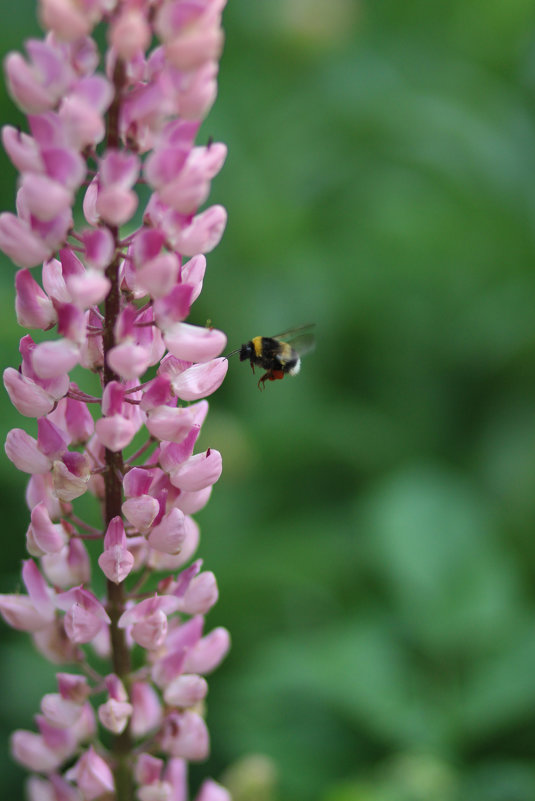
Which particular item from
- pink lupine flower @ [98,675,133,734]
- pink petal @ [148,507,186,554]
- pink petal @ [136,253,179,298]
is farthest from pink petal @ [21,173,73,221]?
pink lupine flower @ [98,675,133,734]

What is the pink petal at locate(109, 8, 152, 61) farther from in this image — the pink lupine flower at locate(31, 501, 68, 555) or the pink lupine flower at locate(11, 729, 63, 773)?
the pink lupine flower at locate(11, 729, 63, 773)

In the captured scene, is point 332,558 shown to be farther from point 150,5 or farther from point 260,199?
point 150,5

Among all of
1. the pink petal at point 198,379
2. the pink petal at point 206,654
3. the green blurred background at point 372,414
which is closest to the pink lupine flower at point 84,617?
the pink petal at point 206,654

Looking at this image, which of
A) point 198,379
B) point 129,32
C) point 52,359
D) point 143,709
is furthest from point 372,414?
point 129,32

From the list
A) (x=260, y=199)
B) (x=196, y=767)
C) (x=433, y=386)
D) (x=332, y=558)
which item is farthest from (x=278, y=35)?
(x=196, y=767)

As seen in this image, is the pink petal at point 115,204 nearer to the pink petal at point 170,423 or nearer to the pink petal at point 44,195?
the pink petal at point 44,195

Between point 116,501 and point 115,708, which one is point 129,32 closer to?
point 116,501
